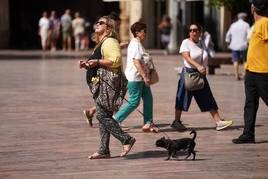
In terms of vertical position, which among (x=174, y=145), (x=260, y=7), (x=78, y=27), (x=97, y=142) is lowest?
(x=97, y=142)

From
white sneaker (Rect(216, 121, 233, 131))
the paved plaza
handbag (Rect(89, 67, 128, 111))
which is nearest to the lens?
the paved plaza

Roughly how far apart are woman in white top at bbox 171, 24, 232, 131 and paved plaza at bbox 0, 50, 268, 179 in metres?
0.20

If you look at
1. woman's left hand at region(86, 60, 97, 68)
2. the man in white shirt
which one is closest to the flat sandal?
woman's left hand at region(86, 60, 97, 68)

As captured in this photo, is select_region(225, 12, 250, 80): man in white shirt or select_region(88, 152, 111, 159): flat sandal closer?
select_region(88, 152, 111, 159): flat sandal

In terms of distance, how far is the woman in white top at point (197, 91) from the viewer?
31.4 ft

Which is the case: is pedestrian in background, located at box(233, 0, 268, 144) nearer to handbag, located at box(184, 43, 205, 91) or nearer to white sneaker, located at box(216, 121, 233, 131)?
white sneaker, located at box(216, 121, 233, 131)

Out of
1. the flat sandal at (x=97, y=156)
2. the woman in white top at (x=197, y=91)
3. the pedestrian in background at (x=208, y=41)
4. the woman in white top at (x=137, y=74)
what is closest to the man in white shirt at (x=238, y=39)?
the pedestrian in background at (x=208, y=41)

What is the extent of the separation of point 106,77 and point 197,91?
8.31ft

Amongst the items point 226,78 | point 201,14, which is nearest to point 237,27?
point 226,78

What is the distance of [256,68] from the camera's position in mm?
8398

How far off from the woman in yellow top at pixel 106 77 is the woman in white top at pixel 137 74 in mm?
1763

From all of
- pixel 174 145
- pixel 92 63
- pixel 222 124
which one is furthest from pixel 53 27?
pixel 174 145

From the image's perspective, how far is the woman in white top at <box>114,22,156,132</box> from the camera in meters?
9.34

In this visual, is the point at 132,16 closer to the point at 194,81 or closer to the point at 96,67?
the point at 194,81
